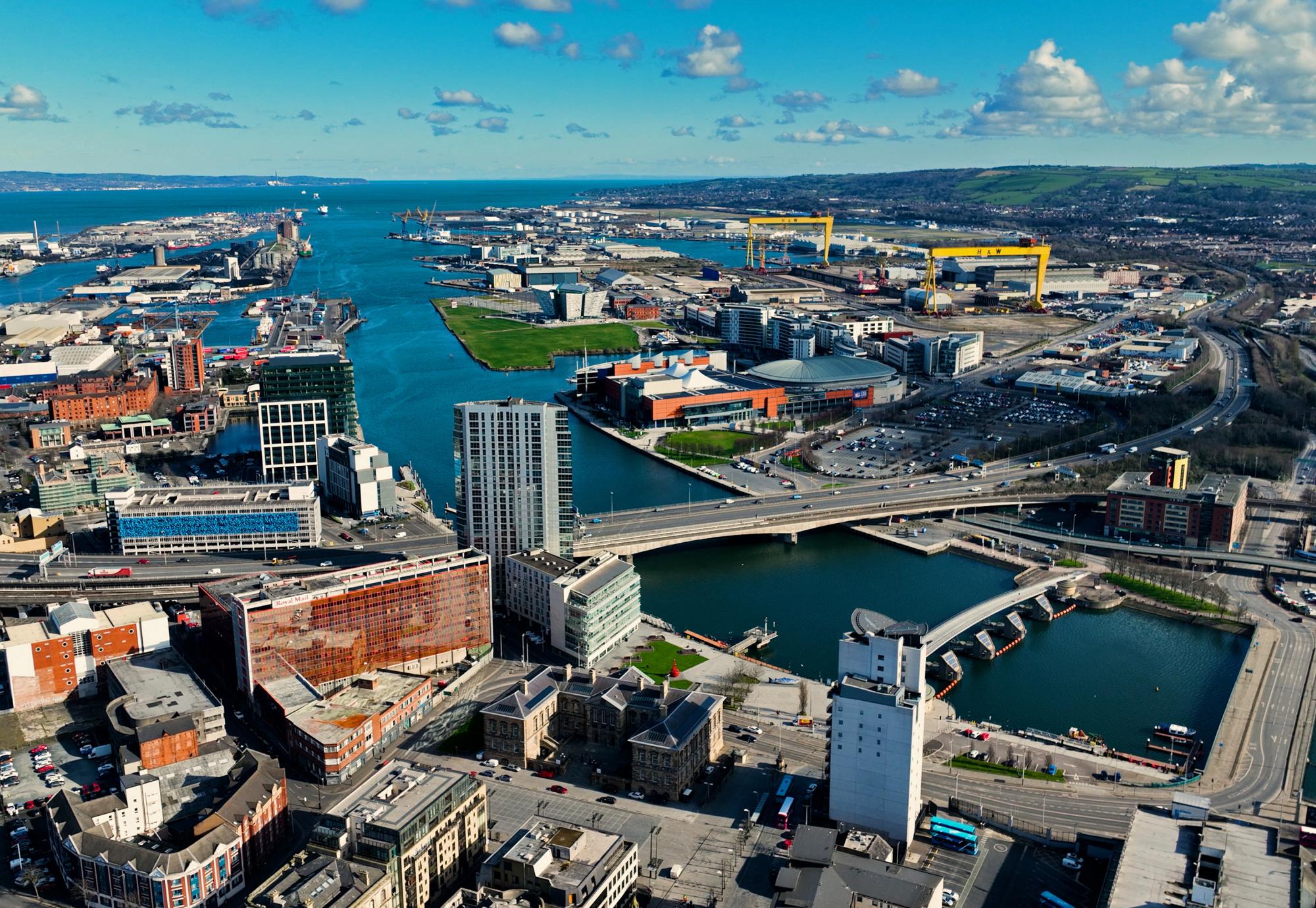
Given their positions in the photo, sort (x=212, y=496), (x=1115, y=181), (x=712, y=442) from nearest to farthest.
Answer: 1. (x=212, y=496)
2. (x=712, y=442)
3. (x=1115, y=181)

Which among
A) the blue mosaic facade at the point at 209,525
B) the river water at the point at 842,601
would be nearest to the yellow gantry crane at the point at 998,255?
the river water at the point at 842,601

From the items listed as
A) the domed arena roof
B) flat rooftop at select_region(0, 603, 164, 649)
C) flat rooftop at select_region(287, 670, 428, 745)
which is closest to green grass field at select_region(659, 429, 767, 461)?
the domed arena roof

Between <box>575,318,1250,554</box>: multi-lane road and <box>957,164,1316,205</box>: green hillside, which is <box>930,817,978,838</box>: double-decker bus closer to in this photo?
<box>575,318,1250,554</box>: multi-lane road

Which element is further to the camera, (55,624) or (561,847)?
(55,624)

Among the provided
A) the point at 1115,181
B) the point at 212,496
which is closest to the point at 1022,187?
the point at 1115,181

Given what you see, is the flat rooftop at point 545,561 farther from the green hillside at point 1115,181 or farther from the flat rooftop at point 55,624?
the green hillside at point 1115,181

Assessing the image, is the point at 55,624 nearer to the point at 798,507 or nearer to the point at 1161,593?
the point at 798,507

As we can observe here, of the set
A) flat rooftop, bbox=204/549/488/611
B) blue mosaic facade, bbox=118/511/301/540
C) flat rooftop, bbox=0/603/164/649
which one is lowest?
flat rooftop, bbox=0/603/164/649
